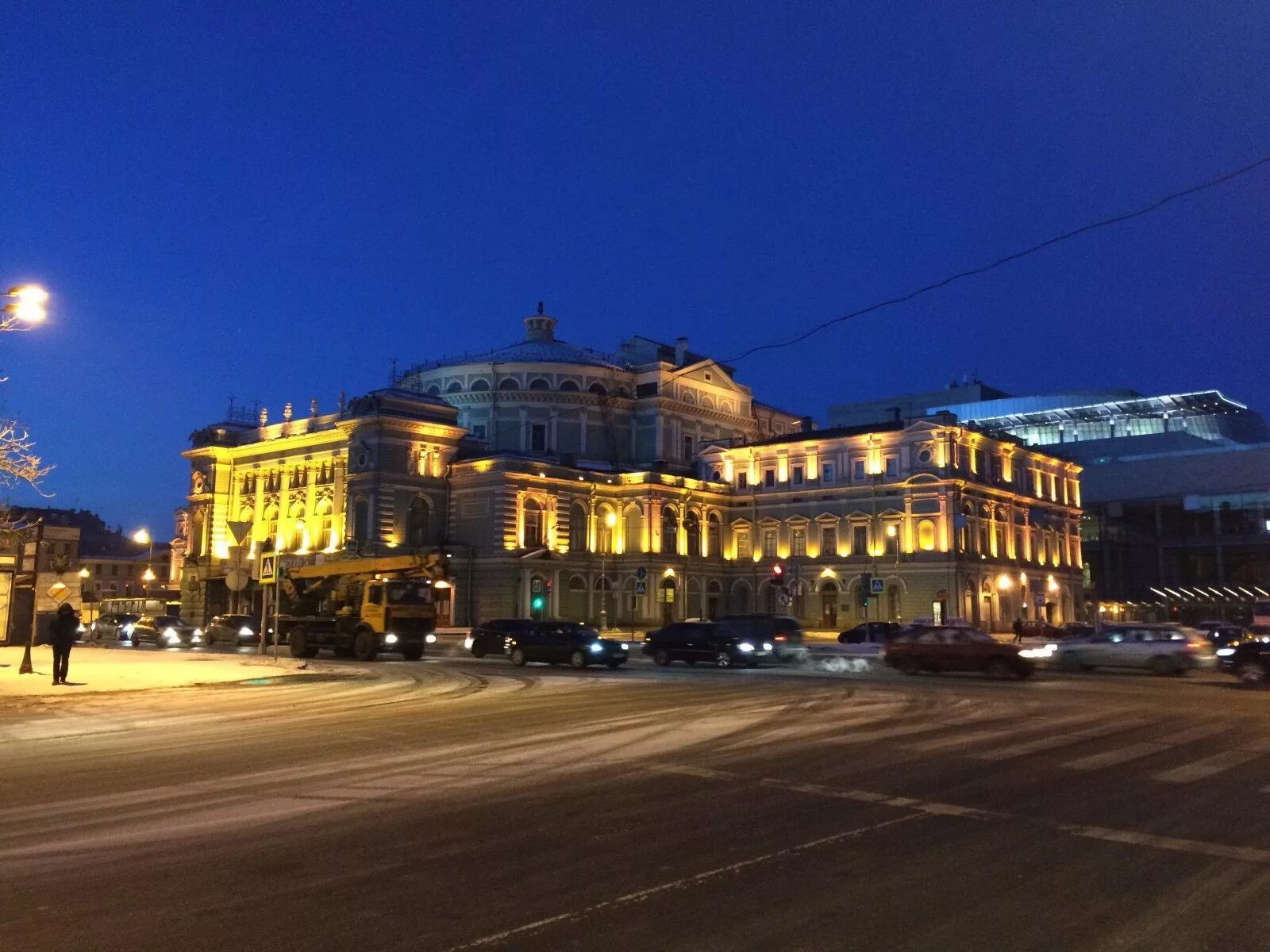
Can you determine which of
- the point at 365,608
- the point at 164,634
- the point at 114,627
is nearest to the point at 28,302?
the point at 365,608

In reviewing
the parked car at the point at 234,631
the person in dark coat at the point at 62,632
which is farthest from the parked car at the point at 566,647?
the parked car at the point at 234,631

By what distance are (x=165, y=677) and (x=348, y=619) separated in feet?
34.9

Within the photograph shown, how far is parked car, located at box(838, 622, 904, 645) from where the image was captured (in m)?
47.6

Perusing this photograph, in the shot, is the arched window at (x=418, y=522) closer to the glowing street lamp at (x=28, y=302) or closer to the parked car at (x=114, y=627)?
the parked car at (x=114, y=627)

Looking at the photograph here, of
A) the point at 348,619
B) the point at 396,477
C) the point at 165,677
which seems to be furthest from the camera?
the point at 396,477

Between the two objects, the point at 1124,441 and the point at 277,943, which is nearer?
the point at 277,943

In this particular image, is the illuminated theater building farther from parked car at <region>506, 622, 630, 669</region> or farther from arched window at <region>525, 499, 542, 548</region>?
parked car at <region>506, 622, 630, 669</region>

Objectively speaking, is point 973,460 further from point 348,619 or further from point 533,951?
point 533,951

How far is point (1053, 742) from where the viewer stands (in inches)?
594

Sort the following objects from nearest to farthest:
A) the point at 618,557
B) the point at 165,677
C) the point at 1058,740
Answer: the point at 1058,740 < the point at 165,677 < the point at 618,557

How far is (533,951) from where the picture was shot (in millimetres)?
6023

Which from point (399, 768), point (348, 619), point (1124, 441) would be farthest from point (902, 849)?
point (1124, 441)

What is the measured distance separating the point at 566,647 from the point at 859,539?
173ft

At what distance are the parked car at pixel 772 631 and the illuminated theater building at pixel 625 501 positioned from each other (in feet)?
98.5
